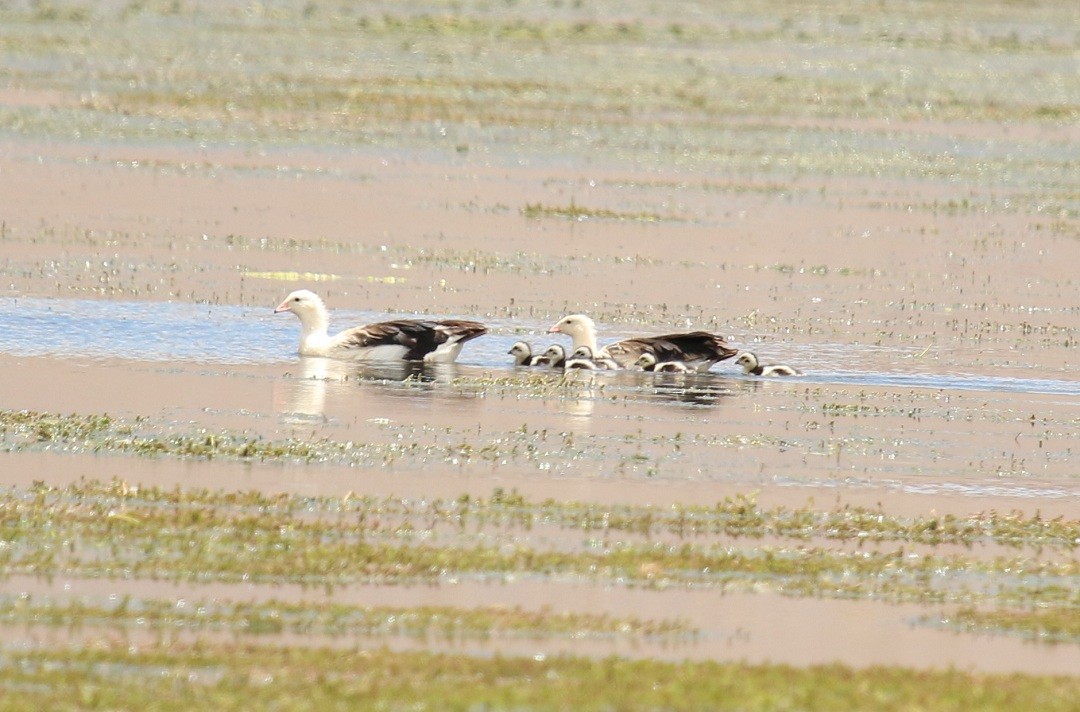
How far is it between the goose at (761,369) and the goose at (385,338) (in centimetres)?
211

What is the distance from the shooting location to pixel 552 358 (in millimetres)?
18344

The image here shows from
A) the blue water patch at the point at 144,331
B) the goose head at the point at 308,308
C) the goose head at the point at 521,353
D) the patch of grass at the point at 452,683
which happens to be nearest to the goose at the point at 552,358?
the goose head at the point at 521,353

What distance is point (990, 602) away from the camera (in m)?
10.7

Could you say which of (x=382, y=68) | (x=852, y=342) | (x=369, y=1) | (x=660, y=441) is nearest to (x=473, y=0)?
(x=369, y=1)

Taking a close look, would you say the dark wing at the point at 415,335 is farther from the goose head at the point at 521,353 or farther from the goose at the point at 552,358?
the goose at the point at 552,358

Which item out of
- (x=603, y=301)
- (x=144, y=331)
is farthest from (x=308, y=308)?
(x=603, y=301)

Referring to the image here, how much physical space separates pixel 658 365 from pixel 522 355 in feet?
3.64

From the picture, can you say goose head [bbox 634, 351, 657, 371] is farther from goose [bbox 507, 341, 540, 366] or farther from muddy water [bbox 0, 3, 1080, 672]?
goose [bbox 507, 341, 540, 366]

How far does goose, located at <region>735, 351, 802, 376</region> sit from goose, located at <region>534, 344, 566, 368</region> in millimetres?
1419

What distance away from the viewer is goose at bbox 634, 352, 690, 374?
59.4 ft

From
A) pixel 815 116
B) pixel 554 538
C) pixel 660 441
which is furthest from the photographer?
pixel 815 116

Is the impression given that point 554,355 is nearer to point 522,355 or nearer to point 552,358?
point 552,358

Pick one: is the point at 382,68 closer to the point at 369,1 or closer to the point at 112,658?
the point at 369,1

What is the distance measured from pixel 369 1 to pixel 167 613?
181 ft
